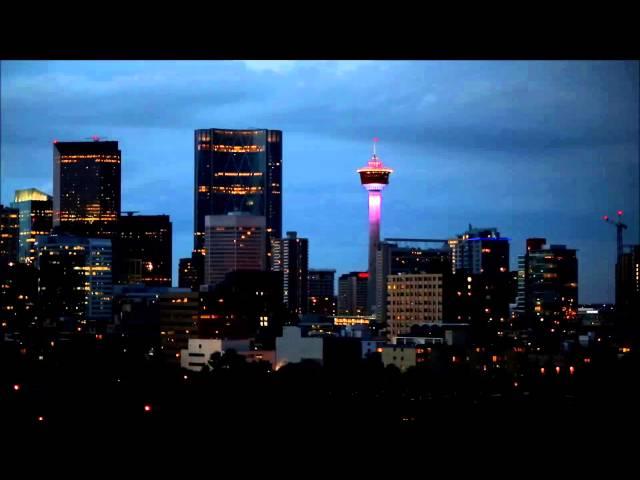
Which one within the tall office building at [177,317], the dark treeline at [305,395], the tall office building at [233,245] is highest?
the tall office building at [233,245]

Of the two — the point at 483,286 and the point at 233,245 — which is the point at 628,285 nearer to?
the point at 483,286

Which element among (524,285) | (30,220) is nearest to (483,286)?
(524,285)

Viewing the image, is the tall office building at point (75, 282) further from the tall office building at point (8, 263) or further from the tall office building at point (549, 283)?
the tall office building at point (549, 283)

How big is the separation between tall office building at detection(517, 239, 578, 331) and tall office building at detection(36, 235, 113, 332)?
12051 mm

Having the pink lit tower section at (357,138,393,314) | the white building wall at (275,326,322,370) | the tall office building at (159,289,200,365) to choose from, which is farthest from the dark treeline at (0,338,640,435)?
the pink lit tower section at (357,138,393,314)

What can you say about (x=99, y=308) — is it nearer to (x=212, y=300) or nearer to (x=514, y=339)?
(x=212, y=300)

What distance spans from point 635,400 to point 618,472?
6258mm

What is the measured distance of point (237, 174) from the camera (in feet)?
168

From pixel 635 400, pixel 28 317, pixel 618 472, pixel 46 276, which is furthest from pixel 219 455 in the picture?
pixel 46 276

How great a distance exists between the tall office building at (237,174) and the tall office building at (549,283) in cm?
1849

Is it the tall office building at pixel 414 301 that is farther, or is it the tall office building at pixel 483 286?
the tall office building at pixel 414 301

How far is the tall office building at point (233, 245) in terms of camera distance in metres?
38.7

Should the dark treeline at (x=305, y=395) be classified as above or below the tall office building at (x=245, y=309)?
below

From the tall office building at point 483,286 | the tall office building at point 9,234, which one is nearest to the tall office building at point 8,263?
the tall office building at point 9,234
